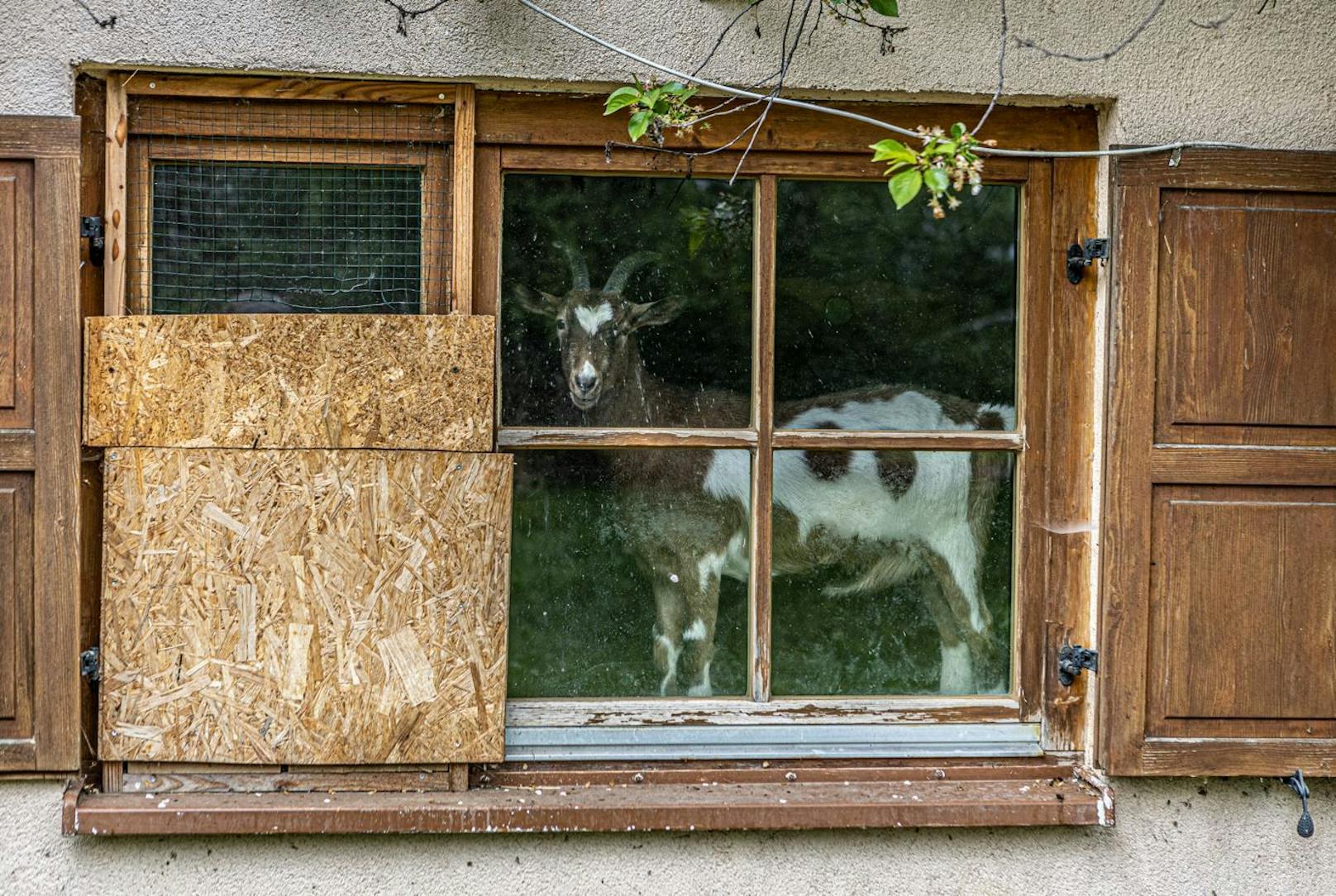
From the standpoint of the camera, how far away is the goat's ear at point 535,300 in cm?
253

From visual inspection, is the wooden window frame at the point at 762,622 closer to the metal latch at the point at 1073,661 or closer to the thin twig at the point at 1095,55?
the metal latch at the point at 1073,661

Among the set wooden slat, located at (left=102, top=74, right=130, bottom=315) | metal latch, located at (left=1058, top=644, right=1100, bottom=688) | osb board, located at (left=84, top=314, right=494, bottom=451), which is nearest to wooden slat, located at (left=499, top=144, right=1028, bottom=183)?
osb board, located at (left=84, top=314, right=494, bottom=451)

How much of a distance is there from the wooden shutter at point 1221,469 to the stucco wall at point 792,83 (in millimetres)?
122

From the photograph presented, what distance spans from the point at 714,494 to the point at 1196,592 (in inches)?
45.9

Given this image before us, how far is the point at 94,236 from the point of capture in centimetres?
231

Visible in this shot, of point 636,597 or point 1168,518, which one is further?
point 636,597

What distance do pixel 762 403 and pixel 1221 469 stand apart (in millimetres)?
Result: 1086

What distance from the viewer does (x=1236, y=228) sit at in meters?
2.41

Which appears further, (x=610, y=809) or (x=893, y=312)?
(x=893, y=312)

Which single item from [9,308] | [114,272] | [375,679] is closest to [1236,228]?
[375,679]

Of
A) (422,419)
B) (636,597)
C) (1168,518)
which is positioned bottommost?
(636,597)

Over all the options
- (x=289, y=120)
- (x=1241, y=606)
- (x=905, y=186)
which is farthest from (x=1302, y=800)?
(x=289, y=120)

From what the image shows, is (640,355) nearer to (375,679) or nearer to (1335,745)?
(375,679)

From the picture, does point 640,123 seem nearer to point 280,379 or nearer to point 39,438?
point 280,379
